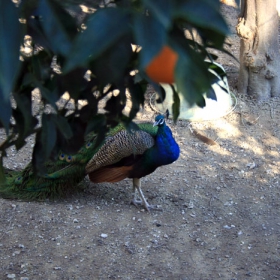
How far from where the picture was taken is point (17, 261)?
3535mm

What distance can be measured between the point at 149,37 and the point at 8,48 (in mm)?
236

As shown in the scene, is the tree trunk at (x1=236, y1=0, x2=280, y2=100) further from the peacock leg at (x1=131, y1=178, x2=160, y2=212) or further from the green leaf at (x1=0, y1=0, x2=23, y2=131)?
the green leaf at (x1=0, y1=0, x2=23, y2=131)

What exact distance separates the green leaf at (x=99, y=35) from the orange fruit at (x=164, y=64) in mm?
68

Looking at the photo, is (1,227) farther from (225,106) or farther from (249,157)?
(225,106)

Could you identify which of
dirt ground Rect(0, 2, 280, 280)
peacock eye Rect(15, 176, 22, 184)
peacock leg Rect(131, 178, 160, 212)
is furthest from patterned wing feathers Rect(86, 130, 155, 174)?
peacock eye Rect(15, 176, 22, 184)

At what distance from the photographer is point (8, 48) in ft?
2.71

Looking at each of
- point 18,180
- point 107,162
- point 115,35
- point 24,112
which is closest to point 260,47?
point 107,162

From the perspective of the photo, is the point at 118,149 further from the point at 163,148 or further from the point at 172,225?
the point at 172,225

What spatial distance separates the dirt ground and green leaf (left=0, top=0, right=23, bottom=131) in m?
2.78

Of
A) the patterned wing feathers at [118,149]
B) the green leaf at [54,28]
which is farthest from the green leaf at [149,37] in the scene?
the patterned wing feathers at [118,149]

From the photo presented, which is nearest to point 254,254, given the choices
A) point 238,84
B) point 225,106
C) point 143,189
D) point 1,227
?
point 143,189

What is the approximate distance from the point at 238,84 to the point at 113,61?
567cm

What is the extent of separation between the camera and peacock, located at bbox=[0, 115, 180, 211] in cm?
418

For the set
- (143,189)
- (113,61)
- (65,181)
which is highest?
(113,61)
